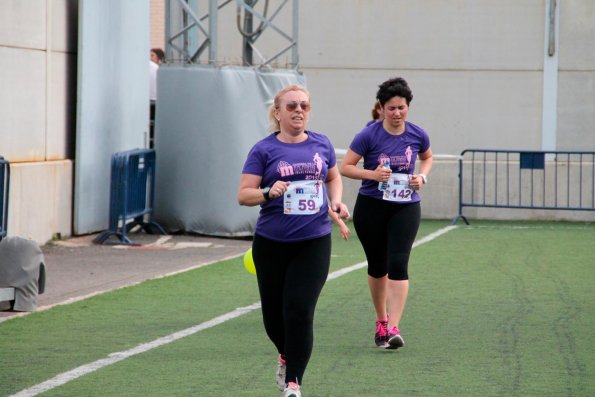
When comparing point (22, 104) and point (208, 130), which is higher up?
point (22, 104)

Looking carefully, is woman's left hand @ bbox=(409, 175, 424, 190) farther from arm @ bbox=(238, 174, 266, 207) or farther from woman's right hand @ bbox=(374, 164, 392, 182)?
arm @ bbox=(238, 174, 266, 207)

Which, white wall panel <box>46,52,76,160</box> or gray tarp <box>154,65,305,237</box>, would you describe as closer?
white wall panel <box>46,52,76,160</box>

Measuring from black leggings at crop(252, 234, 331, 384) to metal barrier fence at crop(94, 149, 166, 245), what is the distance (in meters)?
9.76

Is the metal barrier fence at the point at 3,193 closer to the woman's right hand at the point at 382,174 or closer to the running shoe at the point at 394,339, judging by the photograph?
the woman's right hand at the point at 382,174

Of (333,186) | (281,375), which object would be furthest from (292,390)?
(333,186)

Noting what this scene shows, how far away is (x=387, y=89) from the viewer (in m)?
9.19

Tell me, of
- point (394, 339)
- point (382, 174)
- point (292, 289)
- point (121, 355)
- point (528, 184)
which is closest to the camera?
point (292, 289)

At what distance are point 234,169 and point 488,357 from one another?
9.65 metres

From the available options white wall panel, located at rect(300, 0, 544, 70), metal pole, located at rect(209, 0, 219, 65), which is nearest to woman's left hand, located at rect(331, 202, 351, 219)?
metal pole, located at rect(209, 0, 219, 65)

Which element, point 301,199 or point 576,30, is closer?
point 301,199

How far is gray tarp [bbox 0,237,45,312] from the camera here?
35.1ft

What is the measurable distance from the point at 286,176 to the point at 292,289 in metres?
0.61

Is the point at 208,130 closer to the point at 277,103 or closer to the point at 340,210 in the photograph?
the point at 277,103

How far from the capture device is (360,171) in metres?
9.19
